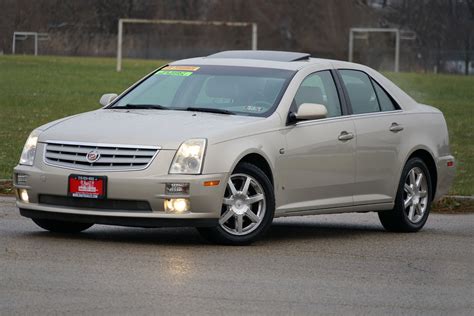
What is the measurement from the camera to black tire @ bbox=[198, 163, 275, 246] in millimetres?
10675

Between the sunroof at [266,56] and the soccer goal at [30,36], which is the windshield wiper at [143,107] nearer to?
the sunroof at [266,56]

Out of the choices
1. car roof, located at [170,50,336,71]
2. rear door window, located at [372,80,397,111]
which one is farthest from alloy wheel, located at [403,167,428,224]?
car roof, located at [170,50,336,71]

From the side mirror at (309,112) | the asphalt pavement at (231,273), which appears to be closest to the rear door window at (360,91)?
the side mirror at (309,112)

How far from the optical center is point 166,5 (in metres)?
102

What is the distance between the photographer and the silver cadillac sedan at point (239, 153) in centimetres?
1043

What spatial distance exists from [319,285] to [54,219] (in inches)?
102

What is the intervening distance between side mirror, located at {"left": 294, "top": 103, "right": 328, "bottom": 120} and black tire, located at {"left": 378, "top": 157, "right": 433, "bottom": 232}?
5.00 ft

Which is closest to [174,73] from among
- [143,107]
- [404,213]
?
[143,107]

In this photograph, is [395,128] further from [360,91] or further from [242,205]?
[242,205]

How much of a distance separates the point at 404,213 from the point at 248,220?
7.13 ft

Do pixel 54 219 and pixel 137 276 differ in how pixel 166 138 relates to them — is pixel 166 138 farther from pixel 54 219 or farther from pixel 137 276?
pixel 137 276

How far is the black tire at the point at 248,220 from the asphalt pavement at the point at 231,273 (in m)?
0.14

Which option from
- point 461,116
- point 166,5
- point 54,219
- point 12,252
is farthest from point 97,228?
point 166,5

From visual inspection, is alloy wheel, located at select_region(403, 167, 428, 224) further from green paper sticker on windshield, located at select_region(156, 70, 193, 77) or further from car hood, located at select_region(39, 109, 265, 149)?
green paper sticker on windshield, located at select_region(156, 70, 193, 77)
